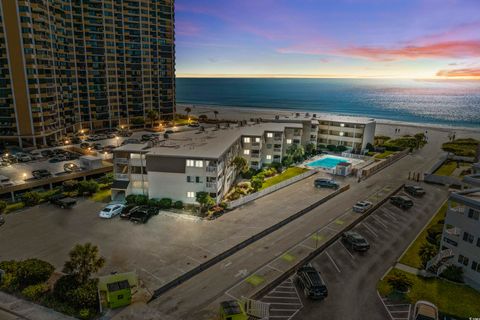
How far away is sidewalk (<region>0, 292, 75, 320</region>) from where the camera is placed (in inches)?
971

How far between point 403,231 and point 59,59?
96021mm

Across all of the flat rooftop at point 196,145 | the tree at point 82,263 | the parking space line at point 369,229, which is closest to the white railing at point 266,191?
the flat rooftop at point 196,145

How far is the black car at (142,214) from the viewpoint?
4234 centimetres

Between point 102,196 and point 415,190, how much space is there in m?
53.1

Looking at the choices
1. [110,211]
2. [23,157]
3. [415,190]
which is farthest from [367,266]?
[23,157]

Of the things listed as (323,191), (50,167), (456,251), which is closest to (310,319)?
(456,251)

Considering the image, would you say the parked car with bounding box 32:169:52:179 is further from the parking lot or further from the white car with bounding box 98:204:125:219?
the parking lot

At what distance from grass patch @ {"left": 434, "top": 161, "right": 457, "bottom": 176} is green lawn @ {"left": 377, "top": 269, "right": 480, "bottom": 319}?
4492 cm

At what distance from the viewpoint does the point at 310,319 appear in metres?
25.6

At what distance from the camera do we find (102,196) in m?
51.6

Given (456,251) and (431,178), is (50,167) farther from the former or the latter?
(431,178)

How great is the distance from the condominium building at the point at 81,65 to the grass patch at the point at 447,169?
297 ft

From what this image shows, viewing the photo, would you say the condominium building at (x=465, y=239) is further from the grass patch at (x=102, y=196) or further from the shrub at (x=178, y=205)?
the grass patch at (x=102, y=196)

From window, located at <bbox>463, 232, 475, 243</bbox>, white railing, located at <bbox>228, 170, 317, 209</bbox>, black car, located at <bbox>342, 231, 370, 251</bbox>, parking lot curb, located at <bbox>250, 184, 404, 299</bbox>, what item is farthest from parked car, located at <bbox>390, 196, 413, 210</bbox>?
window, located at <bbox>463, 232, 475, 243</bbox>
